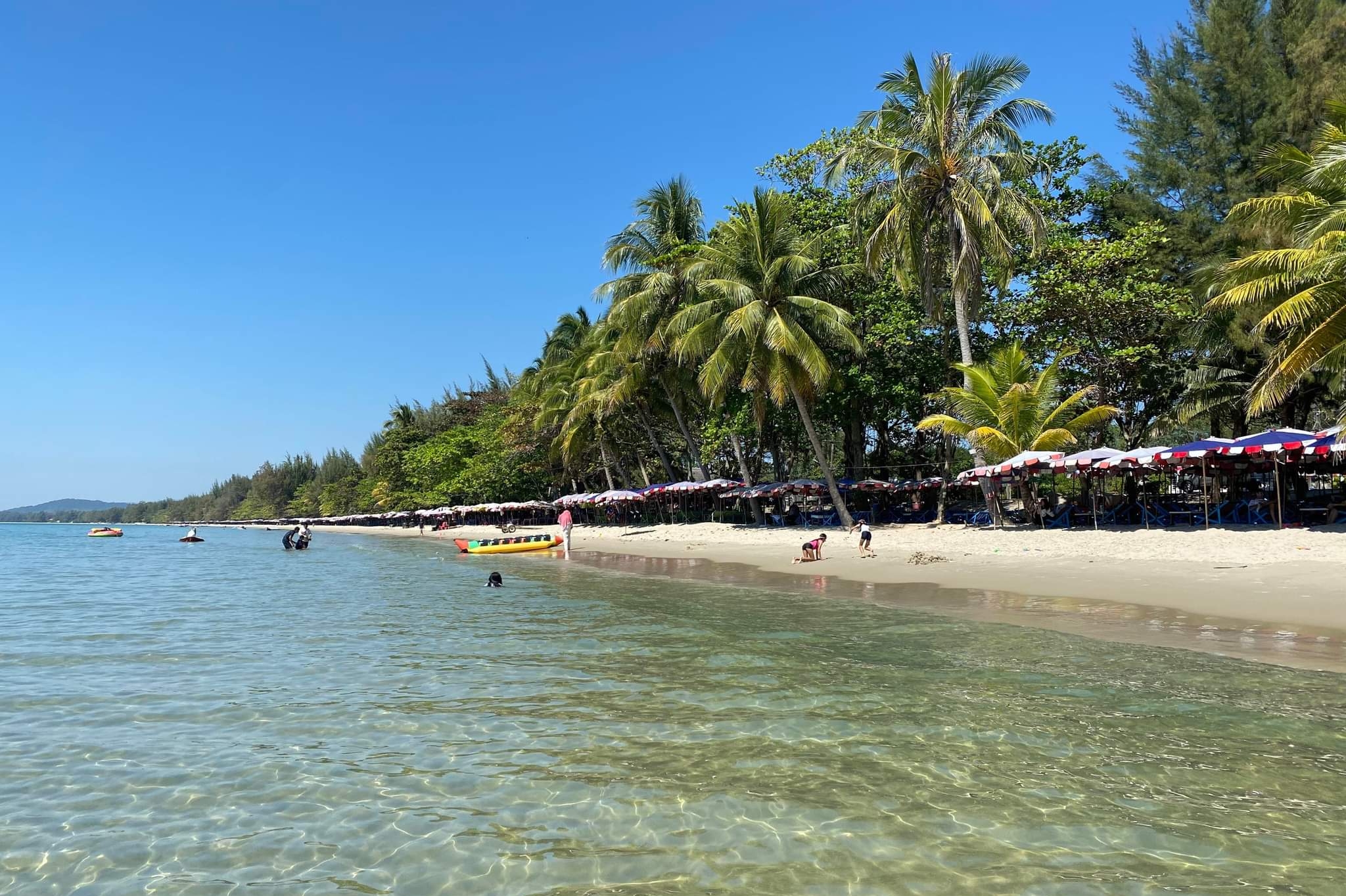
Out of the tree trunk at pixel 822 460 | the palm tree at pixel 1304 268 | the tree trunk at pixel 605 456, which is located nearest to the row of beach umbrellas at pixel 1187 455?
the palm tree at pixel 1304 268

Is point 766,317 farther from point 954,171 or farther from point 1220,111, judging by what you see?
point 1220,111

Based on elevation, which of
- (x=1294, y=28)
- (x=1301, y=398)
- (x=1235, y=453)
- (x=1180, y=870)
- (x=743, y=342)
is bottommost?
(x=1180, y=870)

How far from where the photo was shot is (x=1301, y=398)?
24906mm

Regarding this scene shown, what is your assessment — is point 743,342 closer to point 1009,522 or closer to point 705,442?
point 1009,522

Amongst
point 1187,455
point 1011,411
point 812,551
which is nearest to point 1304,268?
point 1187,455

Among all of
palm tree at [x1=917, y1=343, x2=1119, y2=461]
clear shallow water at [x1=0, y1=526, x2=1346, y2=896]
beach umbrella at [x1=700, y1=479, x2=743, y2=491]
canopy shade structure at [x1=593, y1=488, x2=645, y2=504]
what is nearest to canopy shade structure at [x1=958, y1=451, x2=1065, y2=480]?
palm tree at [x1=917, y1=343, x2=1119, y2=461]

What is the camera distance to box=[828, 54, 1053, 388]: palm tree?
21969 mm

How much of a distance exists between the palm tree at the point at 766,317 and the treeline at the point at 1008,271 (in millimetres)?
89

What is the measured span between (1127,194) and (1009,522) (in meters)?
13.1

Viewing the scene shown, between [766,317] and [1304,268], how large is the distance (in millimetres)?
14203

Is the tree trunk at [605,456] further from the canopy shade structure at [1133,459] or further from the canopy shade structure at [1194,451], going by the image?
the canopy shade structure at [1194,451]

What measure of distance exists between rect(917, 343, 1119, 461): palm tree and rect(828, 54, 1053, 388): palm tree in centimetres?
74

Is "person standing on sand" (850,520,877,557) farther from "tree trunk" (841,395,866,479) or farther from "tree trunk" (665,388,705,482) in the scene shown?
"tree trunk" (665,388,705,482)

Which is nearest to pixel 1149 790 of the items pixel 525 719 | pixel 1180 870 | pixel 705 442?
pixel 1180 870
